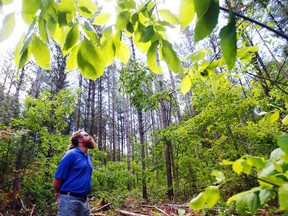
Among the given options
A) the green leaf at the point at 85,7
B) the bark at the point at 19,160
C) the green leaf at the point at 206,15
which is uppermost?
the bark at the point at 19,160

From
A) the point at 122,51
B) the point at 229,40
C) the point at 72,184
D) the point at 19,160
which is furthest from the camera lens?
the point at 19,160

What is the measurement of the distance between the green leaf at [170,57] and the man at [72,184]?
8.76ft

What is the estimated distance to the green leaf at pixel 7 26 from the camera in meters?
0.57

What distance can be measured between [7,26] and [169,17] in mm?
477

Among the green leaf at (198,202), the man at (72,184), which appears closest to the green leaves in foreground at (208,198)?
the green leaf at (198,202)

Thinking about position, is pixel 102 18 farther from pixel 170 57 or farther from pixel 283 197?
pixel 283 197

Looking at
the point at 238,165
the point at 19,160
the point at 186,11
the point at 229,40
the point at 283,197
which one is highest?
the point at 19,160

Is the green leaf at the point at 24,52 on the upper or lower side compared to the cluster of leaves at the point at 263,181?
upper

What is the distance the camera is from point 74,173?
9.66 feet

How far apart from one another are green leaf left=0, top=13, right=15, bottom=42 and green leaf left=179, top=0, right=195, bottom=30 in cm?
45

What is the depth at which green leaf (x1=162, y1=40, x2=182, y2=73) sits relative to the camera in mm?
668

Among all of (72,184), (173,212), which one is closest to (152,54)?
(72,184)

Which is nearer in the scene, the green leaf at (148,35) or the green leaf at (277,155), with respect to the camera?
the green leaf at (277,155)

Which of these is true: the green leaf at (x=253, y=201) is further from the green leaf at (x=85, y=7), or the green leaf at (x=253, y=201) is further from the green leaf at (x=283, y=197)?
the green leaf at (x=85, y=7)
